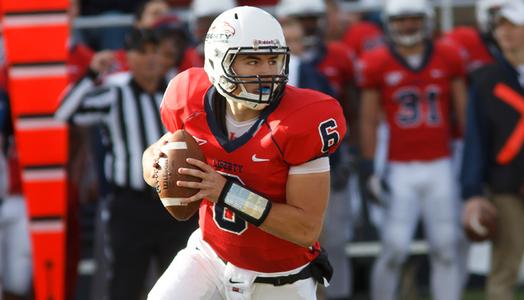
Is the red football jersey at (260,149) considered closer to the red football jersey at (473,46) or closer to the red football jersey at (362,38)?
the red football jersey at (473,46)

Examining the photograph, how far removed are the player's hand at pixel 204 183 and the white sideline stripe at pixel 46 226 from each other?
2.52 m

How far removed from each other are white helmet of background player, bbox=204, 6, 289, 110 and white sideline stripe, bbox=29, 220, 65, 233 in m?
2.39

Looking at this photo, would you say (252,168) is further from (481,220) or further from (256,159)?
(481,220)

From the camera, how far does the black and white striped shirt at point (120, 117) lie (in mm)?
6156

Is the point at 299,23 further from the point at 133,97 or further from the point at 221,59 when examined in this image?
the point at 221,59

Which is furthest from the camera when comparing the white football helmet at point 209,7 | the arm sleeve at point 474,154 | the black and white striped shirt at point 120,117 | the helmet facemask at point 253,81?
the white football helmet at point 209,7

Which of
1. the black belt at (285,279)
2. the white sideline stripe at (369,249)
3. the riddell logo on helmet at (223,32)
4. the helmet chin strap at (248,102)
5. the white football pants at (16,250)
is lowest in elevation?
the white sideline stripe at (369,249)

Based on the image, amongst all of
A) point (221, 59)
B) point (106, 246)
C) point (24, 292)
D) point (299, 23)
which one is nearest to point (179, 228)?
point (106, 246)

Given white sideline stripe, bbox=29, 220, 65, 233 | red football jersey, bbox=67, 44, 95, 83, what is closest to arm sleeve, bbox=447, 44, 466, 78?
red football jersey, bbox=67, 44, 95, 83

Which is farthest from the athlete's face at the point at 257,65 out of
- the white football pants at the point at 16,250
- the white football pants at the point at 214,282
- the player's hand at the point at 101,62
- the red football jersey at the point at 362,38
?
the red football jersey at the point at 362,38

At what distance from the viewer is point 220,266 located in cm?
435

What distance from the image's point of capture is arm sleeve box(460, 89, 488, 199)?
20.6 ft

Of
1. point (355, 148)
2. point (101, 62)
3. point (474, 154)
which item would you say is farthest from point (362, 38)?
point (101, 62)

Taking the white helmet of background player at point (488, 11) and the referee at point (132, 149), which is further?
the white helmet of background player at point (488, 11)
